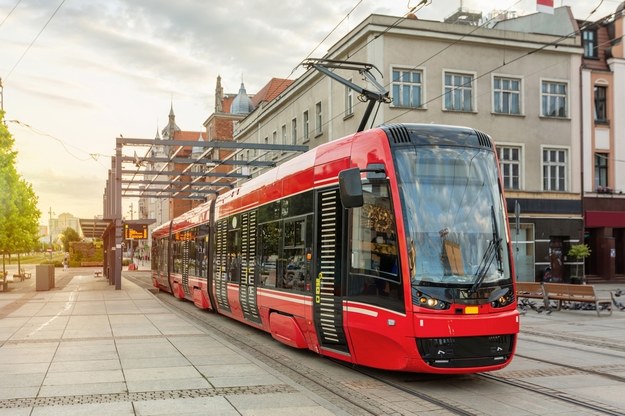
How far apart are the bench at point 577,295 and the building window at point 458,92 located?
15.0m

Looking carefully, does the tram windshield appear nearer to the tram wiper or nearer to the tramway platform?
the tram wiper

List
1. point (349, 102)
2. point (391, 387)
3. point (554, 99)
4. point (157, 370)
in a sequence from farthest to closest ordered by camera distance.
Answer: point (554, 99) < point (349, 102) < point (157, 370) < point (391, 387)

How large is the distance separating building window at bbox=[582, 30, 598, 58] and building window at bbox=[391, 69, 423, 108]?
10.9m

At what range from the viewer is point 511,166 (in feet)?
116

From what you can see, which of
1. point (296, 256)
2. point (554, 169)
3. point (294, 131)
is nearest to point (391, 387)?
point (296, 256)

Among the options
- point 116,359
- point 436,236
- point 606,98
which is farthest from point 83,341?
point 606,98

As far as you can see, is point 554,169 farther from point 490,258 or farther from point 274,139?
point 490,258

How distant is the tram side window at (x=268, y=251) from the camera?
508 inches

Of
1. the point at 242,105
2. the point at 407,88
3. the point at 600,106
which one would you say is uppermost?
the point at 242,105

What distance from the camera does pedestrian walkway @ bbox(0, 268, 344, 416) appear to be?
7.83 metres

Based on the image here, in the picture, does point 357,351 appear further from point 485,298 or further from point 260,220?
point 260,220

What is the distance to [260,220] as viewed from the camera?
14.4 m

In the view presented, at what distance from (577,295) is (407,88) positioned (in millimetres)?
15933

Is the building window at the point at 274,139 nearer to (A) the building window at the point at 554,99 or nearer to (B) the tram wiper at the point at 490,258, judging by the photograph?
(A) the building window at the point at 554,99
